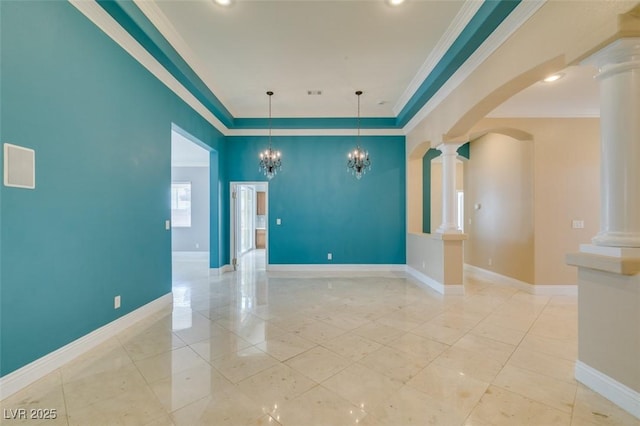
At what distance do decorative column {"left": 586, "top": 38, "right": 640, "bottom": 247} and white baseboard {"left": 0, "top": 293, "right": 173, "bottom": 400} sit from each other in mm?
4418

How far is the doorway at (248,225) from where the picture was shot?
6.46 meters

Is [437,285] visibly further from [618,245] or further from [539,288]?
[618,245]

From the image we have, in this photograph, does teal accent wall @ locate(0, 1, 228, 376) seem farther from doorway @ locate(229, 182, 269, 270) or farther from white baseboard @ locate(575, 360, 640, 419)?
white baseboard @ locate(575, 360, 640, 419)

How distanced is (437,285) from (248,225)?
22.1 feet

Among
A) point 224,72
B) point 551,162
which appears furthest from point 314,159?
point 551,162

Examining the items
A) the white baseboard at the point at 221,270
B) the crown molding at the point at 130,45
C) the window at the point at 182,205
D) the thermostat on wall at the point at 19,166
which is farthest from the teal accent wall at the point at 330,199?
the thermostat on wall at the point at 19,166

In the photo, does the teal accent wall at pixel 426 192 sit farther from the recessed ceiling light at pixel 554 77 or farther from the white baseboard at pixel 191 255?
the white baseboard at pixel 191 255

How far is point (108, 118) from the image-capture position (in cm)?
284

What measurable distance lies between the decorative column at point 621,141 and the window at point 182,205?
960 cm

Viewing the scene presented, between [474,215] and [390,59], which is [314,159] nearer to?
[390,59]

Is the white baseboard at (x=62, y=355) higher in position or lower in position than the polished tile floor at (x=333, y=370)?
higher

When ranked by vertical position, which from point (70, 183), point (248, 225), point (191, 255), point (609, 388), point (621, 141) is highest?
point (621, 141)

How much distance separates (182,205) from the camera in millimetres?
8977

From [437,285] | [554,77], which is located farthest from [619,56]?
[437,285]
